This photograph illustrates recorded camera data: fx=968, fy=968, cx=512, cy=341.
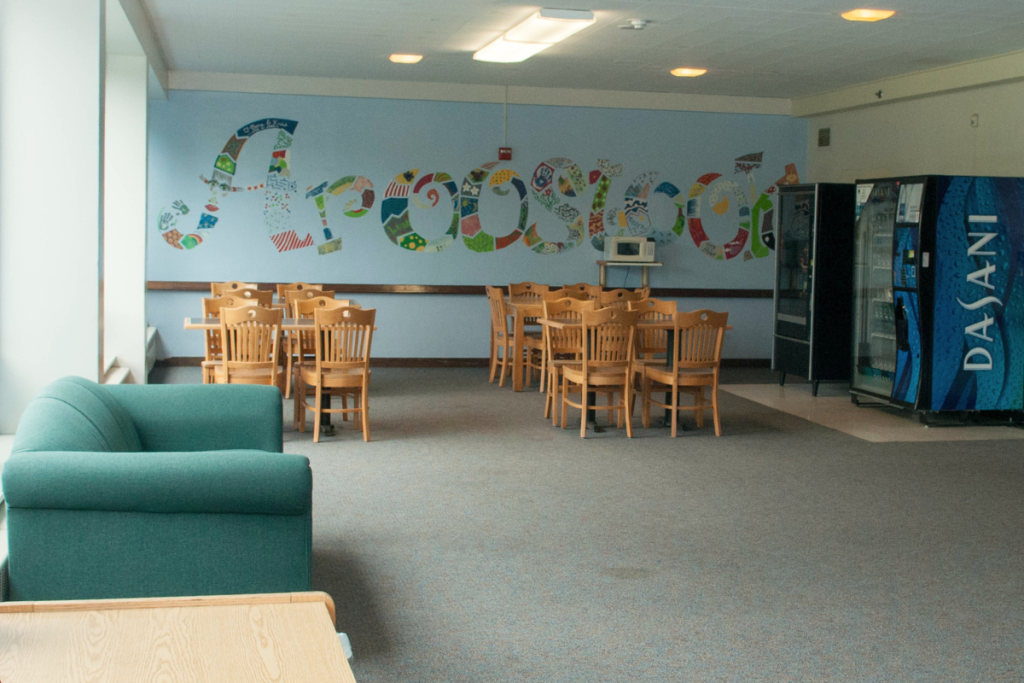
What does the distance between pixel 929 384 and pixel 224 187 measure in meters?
7.32

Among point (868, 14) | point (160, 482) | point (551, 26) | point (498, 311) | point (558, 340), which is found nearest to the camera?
point (160, 482)

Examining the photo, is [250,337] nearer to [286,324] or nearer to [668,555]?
[286,324]

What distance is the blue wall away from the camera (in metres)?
10.5

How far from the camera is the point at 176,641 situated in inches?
78.5

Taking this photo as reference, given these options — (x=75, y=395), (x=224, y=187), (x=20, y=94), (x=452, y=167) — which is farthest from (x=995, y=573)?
(x=224, y=187)

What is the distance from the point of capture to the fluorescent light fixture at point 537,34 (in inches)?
268

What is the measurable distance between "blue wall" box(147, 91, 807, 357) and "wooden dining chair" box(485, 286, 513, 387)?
3.03ft

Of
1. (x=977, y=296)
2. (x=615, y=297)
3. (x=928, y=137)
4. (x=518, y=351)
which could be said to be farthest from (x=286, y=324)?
(x=928, y=137)

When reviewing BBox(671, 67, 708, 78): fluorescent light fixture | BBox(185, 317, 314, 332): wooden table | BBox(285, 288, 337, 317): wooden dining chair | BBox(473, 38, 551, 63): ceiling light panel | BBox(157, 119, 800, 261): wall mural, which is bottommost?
BBox(185, 317, 314, 332): wooden table

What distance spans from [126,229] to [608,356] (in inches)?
170

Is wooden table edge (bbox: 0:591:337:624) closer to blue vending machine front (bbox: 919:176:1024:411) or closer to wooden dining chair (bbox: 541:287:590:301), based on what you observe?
blue vending machine front (bbox: 919:176:1024:411)

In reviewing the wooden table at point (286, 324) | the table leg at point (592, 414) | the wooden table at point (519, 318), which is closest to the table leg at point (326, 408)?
the wooden table at point (286, 324)

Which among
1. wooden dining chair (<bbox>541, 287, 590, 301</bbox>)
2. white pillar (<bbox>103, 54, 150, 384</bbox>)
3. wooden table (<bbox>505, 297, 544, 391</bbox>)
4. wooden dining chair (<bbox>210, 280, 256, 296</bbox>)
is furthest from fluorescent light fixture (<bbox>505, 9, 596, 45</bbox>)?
wooden dining chair (<bbox>210, 280, 256, 296</bbox>)

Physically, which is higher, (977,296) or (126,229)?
(126,229)
